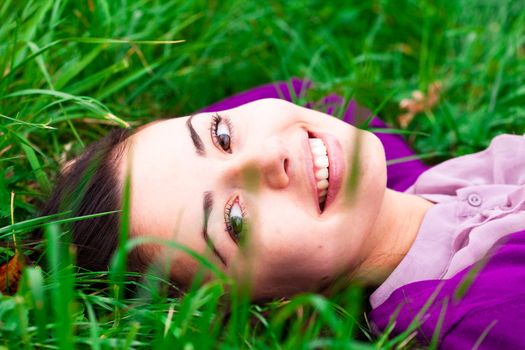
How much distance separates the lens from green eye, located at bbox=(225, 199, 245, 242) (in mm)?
1967

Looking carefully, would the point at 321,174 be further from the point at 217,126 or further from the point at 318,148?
the point at 217,126

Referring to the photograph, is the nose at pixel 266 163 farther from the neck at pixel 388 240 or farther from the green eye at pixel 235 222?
the neck at pixel 388 240

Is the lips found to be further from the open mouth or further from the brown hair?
the brown hair

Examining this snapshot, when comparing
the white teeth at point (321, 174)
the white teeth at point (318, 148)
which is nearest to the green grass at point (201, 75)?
the white teeth at point (321, 174)

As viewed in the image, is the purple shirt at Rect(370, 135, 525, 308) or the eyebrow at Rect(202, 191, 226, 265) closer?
the eyebrow at Rect(202, 191, 226, 265)

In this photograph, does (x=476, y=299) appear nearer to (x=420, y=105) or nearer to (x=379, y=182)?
(x=379, y=182)

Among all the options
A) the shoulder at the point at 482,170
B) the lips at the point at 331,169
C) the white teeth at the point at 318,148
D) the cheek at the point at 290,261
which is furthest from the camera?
the shoulder at the point at 482,170

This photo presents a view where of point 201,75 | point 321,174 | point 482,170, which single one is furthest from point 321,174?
point 201,75

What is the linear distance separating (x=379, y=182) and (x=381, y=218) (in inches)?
7.9

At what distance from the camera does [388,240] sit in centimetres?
227

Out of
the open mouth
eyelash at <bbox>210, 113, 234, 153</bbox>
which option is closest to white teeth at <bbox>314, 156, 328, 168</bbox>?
the open mouth

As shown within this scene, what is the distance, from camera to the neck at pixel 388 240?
2223 mm

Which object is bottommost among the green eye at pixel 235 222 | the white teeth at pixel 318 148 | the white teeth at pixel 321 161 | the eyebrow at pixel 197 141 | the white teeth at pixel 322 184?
the green eye at pixel 235 222

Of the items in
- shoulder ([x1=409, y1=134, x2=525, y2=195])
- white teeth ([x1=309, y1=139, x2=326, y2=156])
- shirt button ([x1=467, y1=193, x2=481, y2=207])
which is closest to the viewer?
white teeth ([x1=309, y1=139, x2=326, y2=156])
